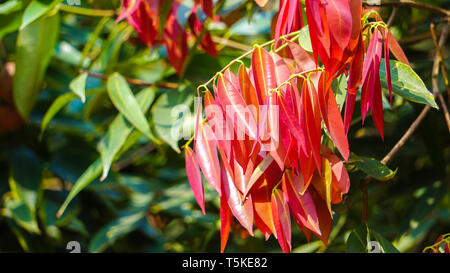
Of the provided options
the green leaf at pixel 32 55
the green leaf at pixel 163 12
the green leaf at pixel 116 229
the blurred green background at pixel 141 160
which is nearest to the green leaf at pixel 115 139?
the blurred green background at pixel 141 160

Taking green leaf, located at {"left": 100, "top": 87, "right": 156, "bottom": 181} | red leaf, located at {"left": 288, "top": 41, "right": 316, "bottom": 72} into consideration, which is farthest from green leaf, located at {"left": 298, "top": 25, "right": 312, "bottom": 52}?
green leaf, located at {"left": 100, "top": 87, "right": 156, "bottom": 181}

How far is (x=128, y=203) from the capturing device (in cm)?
150

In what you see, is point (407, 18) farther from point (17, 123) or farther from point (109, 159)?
point (17, 123)

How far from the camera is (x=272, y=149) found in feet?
1.74

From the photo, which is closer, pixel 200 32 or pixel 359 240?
pixel 359 240

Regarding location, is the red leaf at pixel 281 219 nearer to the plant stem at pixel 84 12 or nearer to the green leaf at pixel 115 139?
the green leaf at pixel 115 139

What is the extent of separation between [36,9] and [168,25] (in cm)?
20

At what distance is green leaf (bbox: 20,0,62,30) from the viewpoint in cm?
84

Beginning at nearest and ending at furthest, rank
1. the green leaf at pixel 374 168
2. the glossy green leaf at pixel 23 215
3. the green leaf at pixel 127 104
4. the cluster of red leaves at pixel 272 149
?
the cluster of red leaves at pixel 272 149
the green leaf at pixel 374 168
the green leaf at pixel 127 104
the glossy green leaf at pixel 23 215

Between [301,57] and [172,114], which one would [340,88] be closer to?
[301,57]

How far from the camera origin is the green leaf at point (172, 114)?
87cm

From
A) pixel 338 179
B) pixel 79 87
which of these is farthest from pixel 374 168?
pixel 79 87

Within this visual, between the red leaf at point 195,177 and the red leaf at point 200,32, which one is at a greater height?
the red leaf at point 200,32
